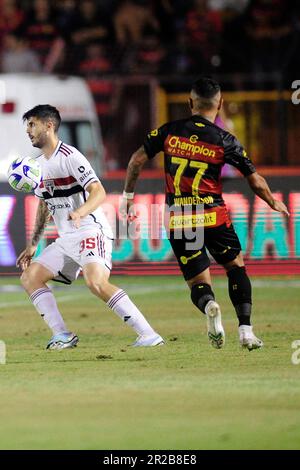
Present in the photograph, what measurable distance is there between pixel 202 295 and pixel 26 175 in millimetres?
1748

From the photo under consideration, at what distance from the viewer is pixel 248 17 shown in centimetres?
2292

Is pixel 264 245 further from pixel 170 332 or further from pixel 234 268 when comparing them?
pixel 234 268

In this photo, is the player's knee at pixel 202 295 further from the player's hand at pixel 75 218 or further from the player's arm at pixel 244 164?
the player's hand at pixel 75 218

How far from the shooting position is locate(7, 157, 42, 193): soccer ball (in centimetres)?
1114

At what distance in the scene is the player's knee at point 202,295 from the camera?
35.2 feet

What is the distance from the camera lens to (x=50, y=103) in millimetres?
21172

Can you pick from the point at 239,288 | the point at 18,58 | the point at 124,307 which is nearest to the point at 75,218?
the point at 124,307

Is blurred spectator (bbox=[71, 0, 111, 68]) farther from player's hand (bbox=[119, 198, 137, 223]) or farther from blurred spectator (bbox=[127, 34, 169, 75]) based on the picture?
player's hand (bbox=[119, 198, 137, 223])

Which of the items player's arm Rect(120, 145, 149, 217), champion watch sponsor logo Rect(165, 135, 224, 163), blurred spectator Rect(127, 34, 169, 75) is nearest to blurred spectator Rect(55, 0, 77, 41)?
blurred spectator Rect(127, 34, 169, 75)
